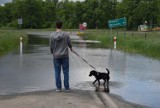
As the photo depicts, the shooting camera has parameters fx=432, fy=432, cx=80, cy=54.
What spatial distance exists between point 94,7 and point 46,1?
42.0 metres

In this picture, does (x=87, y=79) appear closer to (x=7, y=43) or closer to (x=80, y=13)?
(x=7, y=43)

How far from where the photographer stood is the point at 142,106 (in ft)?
32.3

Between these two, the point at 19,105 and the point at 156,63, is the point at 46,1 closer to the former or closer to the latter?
the point at 156,63

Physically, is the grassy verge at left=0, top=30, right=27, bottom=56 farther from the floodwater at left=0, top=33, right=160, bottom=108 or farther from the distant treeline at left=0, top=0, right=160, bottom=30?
the distant treeline at left=0, top=0, right=160, bottom=30

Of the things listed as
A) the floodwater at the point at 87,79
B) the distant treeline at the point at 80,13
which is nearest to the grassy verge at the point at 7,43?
the floodwater at the point at 87,79

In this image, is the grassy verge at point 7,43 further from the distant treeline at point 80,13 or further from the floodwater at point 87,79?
the distant treeline at point 80,13

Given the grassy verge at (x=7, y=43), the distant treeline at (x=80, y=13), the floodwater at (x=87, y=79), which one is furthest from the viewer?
the distant treeline at (x=80, y=13)

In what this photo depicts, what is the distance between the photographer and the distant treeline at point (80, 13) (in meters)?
98.6

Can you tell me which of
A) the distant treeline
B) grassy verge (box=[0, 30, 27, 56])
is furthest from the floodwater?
the distant treeline

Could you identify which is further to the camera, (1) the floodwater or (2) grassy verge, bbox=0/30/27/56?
(2) grassy verge, bbox=0/30/27/56

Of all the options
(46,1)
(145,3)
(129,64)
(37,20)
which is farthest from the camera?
(46,1)

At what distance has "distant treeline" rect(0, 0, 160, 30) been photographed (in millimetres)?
98644

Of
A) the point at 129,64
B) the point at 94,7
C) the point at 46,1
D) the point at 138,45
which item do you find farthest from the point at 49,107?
the point at 46,1

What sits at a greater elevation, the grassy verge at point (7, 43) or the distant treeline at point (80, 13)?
the distant treeline at point (80, 13)
